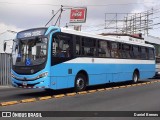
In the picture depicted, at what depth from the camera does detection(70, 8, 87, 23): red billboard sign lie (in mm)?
47969

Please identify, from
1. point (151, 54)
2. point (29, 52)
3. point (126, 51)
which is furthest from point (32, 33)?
point (151, 54)

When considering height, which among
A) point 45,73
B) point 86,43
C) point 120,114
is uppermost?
point 86,43

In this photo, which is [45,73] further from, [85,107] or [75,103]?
[85,107]

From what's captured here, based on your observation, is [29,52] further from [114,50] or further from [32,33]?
[114,50]

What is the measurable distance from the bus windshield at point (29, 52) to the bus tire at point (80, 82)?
264 cm

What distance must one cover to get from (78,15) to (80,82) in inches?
1240

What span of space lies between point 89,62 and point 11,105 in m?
6.40

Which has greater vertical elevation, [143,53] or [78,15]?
[78,15]

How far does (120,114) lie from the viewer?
11008mm

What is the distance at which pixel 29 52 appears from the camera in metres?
15.7

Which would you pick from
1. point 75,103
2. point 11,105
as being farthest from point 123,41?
point 11,105

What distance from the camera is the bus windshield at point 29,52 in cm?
1532

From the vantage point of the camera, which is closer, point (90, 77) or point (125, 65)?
point (90, 77)

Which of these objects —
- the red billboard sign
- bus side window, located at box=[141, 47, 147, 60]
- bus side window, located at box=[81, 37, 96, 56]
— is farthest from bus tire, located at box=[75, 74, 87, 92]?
the red billboard sign
